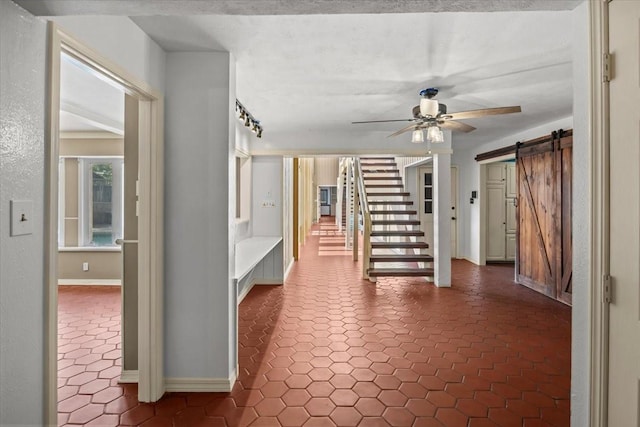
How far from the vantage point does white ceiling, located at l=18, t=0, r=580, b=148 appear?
125 centimetres

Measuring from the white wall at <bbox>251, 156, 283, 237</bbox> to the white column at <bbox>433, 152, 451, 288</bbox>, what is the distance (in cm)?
248

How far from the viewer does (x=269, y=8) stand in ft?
4.04

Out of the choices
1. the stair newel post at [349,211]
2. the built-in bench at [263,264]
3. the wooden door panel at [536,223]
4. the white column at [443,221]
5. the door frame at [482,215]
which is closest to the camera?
the built-in bench at [263,264]

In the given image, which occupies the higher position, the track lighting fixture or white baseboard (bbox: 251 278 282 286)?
the track lighting fixture

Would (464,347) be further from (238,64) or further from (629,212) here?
(238,64)

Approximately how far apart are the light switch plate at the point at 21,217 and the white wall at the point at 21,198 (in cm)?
2

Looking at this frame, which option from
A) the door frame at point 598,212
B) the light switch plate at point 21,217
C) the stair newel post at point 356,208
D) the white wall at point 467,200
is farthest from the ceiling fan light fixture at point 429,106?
the white wall at point 467,200

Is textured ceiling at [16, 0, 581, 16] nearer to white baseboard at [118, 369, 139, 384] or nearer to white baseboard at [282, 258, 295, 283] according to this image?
white baseboard at [118, 369, 139, 384]

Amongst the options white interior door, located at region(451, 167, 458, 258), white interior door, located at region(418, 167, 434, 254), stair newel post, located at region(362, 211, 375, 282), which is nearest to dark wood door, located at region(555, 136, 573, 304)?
stair newel post, located at region(362, 211, 375, 282)

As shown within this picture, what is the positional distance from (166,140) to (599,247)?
2.49 meters

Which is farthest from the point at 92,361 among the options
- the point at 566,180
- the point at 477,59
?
the point at 566,180

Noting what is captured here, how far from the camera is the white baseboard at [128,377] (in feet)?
8.86

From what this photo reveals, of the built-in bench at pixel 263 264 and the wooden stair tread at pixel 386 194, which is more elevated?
the wooden stair tread at pixel 386 194

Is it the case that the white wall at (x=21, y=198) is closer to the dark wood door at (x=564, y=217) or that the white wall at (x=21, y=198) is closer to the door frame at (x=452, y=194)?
the dark wood door at (x=564, y=217)
